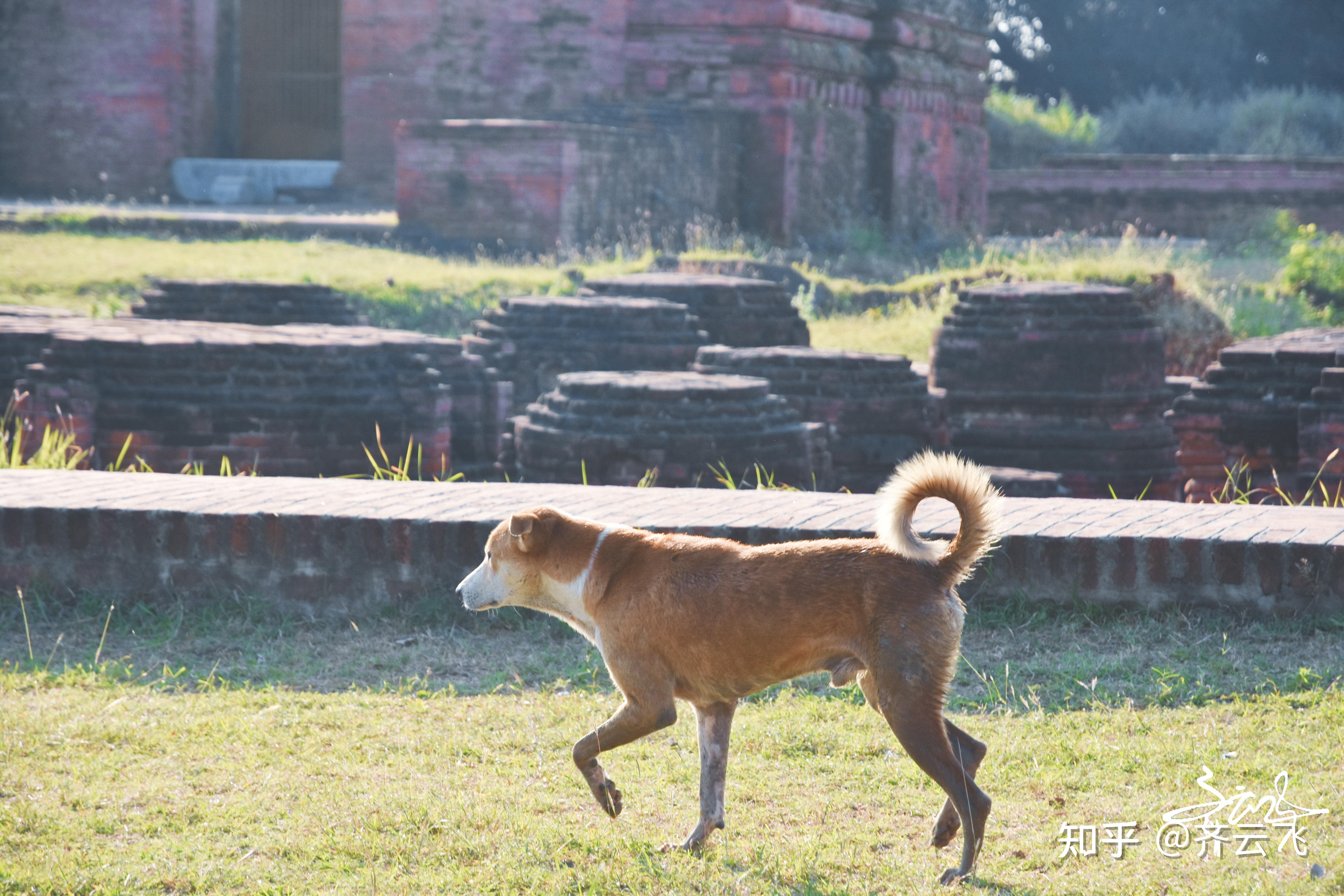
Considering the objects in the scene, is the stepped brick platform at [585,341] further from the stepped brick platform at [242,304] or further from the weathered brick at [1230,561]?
the weathered brick at [1230,561]

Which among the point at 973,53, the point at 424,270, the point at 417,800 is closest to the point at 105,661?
the point at 417,800

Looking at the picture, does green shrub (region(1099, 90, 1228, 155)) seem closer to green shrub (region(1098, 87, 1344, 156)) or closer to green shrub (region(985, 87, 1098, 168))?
green shrub (region(1098, 87, 1344, 156))

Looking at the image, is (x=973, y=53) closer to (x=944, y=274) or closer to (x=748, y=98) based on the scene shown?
(x=748, y=98)

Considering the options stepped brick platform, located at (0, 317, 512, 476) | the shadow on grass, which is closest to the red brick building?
stepped brick platform, located at (0, 317, 512, 476)

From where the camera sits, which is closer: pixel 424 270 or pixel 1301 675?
Answer: pixel 1301 675

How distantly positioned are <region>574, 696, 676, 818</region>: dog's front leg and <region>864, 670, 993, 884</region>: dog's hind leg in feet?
1.60

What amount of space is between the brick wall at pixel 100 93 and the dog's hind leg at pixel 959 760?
1844 centimetres

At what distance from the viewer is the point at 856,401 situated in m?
8.73

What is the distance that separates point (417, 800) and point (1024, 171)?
2340cm

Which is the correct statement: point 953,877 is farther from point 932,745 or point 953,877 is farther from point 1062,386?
point 1062,386

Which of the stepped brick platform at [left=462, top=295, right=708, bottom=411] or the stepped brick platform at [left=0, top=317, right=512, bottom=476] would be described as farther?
the stepped brick platform at [left=462, top=295, right=708, bottom=411]

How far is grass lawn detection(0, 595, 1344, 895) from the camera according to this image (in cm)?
317

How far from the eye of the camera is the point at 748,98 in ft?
59.1

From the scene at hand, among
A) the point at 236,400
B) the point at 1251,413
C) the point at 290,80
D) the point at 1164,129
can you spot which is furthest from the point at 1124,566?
the point at 1164,129
